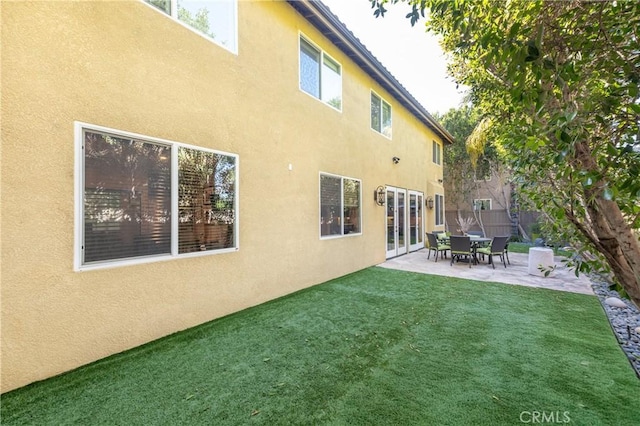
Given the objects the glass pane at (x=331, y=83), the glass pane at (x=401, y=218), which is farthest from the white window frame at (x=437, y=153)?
the glass pane at (x=331, y=83)

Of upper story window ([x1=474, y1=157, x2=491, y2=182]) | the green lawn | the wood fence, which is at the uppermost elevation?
upper story window ([x1=474, y1=157, x2=491, y2=182])

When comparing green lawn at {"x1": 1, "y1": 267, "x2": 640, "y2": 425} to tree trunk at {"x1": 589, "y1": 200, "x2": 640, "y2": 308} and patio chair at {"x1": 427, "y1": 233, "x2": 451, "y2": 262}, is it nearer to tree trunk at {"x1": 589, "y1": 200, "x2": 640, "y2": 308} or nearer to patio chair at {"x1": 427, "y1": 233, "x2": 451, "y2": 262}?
tree trunk at {"x1": 589, "y1": 200, "x2": 640, "y2": 308}

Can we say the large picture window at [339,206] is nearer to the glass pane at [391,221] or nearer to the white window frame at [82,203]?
the glass pane at [391,221]

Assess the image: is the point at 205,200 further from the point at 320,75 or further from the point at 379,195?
the point at 379,195

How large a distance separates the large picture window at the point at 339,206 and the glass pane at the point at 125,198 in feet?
13.4

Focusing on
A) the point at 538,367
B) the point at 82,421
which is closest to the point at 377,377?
the point at 538,367

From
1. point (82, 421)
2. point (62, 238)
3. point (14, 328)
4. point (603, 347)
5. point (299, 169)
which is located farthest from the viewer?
point (299, 169)

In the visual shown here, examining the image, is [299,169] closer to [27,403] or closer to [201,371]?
[201,371]

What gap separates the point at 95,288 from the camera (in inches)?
136

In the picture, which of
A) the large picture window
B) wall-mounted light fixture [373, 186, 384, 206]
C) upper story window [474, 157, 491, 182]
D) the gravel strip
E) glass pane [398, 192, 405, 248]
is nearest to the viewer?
the gravel strip

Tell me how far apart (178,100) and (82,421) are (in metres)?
4.03

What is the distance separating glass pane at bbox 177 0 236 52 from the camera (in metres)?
4.57

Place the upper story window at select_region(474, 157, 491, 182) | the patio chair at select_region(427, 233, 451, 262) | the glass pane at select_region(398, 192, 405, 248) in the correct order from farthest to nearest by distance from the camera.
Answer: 1. the upper story window at select_region(474, 157, 491, 182)
2. the glass pane at select_region(398, 192, 405, 248)
3. the patio chair at select_region(427, 233, 451, 262)

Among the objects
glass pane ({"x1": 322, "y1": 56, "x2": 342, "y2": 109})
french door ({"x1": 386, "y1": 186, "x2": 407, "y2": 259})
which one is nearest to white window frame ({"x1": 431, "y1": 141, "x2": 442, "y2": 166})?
french door ({"x1": 386, "y1": 186, "x2": 407, "y2": 259})
